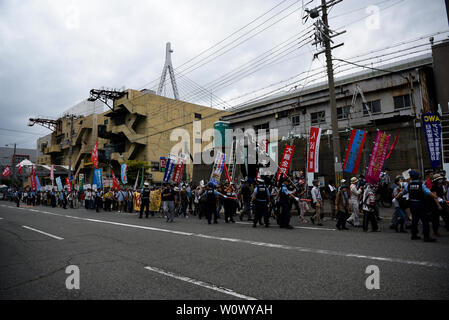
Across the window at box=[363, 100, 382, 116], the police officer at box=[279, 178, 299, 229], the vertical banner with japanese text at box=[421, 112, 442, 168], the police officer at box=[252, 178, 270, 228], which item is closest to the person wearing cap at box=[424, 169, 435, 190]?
the police officer at box=[279, 178, 299, 229]

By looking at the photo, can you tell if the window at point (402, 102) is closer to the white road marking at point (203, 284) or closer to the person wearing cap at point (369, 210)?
the person wearing cap at point (369, 210)

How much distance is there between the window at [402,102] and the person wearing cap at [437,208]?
13326 mm

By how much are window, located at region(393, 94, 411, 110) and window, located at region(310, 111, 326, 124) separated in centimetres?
538

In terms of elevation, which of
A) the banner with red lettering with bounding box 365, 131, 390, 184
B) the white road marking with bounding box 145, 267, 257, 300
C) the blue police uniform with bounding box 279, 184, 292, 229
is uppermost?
the banner with red lettering with bounding box 365, 131, 390, 184

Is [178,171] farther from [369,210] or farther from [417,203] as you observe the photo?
[417,203]

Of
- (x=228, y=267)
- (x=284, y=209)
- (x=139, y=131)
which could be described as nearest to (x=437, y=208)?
(x=284, y=209)

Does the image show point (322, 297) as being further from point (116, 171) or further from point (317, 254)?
point (116, 171)

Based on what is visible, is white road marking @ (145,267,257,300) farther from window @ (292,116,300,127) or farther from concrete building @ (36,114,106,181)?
concrete building @ (36,114,106,181)

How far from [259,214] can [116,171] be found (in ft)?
118

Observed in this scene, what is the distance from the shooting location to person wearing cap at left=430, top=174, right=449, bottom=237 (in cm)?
794

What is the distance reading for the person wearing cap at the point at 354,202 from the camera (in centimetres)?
1027

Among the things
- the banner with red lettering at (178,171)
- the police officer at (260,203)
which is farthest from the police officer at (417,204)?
the banner with red lettering at (178,171)

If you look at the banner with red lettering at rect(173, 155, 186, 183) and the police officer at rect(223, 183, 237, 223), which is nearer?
the police officer at rect(223, 183, 237, 223)
